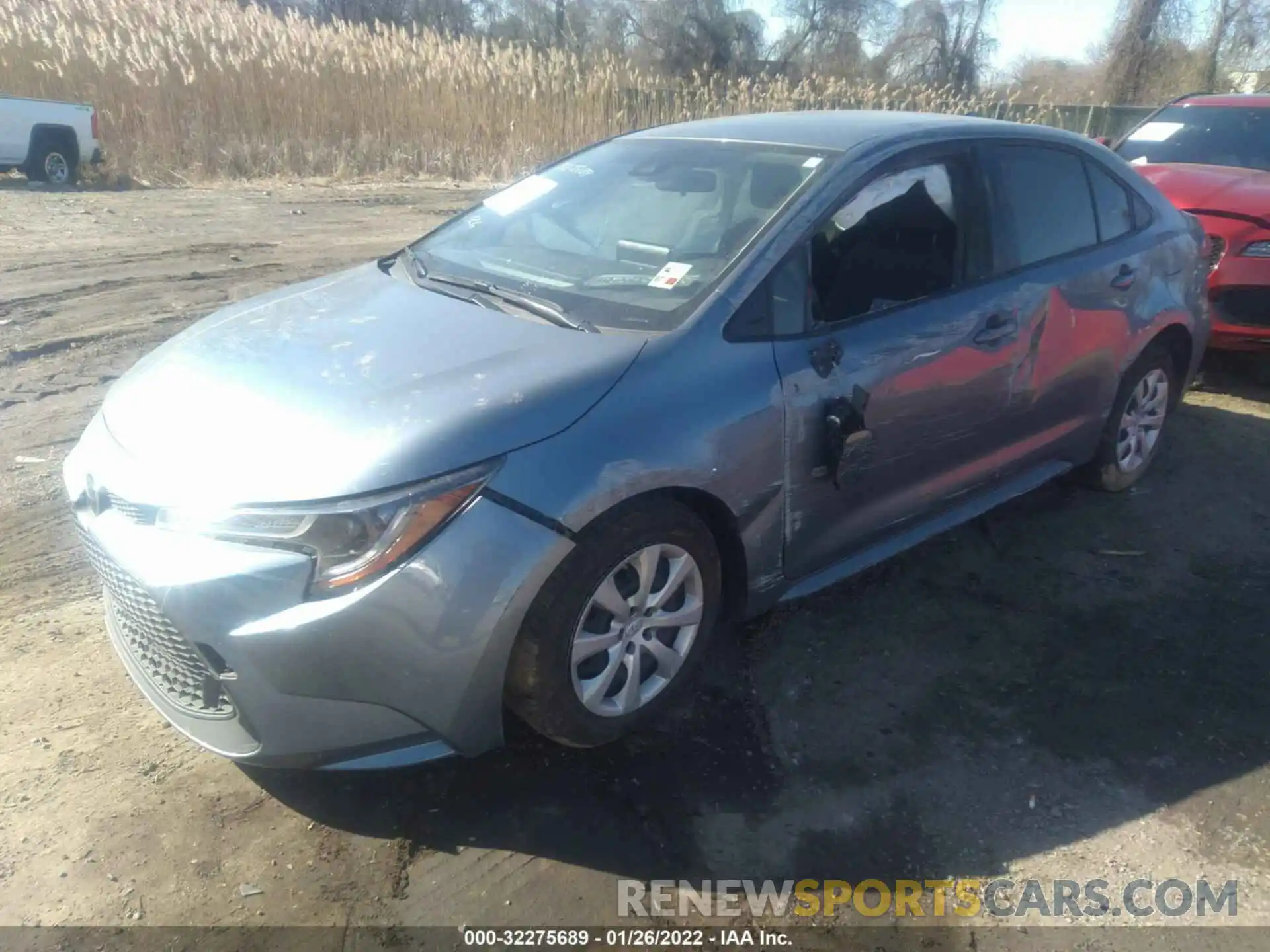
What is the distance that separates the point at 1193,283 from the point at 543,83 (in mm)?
11951

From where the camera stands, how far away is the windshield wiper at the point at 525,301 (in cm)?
298

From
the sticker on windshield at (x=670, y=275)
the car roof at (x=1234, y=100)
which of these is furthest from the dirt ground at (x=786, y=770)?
the car roof at (x=1234, y=100)

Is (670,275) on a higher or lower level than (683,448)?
higher

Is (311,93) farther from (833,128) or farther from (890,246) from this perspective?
(890,246)

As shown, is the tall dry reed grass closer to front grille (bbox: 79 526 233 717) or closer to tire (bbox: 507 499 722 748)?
front grille (bbox: 79 526 233 717)

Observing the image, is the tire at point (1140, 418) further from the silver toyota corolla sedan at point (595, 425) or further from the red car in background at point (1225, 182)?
the red car in background at point (1225, 182)

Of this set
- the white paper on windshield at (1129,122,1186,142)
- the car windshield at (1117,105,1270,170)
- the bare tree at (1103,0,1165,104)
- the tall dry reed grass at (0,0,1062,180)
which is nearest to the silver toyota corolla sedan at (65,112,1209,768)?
the car windshield at (1117,105,1270,170)

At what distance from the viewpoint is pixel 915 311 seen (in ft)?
11.1

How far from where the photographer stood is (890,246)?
11.3 ft

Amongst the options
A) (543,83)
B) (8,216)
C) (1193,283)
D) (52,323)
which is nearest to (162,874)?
(1193,283)

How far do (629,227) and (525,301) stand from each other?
56 cm

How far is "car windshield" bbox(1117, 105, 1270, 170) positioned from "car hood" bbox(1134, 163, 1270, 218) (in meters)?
0.31

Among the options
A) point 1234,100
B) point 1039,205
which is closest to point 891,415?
point 1039,205

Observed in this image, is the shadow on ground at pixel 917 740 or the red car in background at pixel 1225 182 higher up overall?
the red car in background at pixel 1225 182
